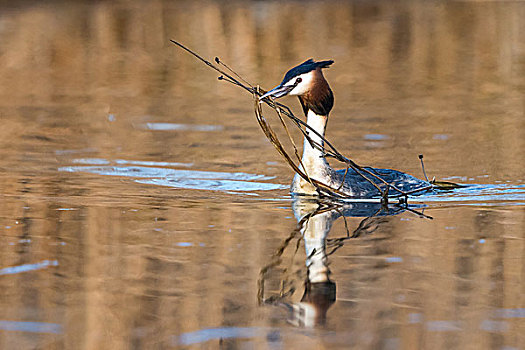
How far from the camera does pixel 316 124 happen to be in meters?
8.14

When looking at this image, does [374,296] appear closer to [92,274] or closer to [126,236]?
[92,274]

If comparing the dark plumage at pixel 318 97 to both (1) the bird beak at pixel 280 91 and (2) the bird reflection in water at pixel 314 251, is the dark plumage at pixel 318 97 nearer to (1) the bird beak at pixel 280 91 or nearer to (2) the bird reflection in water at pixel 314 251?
(1) the bird beak at pixel 280 91

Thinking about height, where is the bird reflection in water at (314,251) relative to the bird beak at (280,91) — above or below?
below

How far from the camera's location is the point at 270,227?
711cm

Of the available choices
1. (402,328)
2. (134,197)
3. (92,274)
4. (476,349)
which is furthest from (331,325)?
(134,197)

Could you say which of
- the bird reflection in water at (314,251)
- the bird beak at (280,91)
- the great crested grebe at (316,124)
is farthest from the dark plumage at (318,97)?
the bird reflection in water at (314,251)

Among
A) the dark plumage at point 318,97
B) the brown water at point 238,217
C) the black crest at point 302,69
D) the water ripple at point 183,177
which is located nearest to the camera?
the brown water at point 238,217

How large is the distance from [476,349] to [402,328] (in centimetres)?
41

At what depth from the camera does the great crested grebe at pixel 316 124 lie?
7836 millimetres

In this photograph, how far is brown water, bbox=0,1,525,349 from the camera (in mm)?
4887

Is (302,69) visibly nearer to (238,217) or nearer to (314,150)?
(314,150)

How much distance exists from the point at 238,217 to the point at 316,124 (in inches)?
43.9

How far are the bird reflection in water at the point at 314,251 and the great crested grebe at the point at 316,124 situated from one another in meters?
0.17

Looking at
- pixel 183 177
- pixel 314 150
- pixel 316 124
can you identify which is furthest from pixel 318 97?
pixel 183 177
